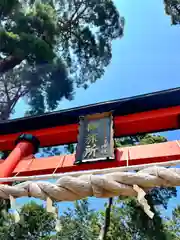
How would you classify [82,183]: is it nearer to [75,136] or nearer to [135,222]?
[75,136]

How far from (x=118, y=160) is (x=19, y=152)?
2.53 feet

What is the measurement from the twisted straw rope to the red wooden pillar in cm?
73

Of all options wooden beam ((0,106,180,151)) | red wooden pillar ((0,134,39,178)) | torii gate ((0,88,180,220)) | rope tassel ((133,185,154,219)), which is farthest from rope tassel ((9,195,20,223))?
wooden beam ((0,106,180,151))

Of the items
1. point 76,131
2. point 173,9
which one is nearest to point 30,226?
point 76,131

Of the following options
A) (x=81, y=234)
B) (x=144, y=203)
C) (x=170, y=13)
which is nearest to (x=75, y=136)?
(x=144, y=203)

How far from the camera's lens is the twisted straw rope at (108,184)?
102cm

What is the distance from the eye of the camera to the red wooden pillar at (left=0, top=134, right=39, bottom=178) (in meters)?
1.81

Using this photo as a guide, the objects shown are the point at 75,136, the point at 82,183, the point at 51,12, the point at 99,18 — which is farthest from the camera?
the point at 99,18

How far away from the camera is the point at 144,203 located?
0.97m

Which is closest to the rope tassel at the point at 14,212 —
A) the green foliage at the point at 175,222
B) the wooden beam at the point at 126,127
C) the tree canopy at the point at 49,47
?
the wooden beam at the point at 126,127

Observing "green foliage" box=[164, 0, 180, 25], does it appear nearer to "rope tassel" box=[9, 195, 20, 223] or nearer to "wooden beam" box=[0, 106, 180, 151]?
"wooden beam" box=[0, 106, 180, 151]

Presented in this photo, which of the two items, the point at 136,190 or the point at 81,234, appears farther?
the point at 81,234

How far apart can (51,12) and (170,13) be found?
3.65 m

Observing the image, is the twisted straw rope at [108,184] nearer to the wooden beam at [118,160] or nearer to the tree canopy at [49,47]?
the wooden beam at [118,160]
